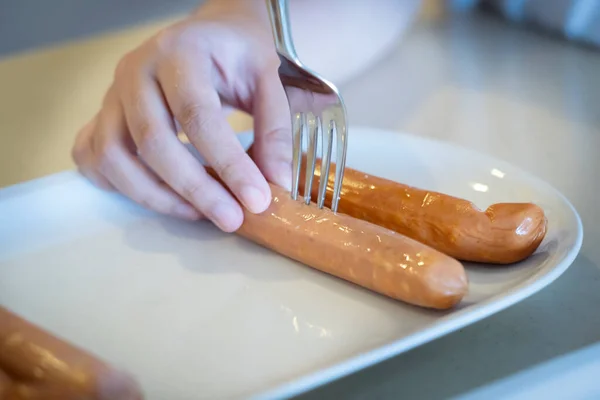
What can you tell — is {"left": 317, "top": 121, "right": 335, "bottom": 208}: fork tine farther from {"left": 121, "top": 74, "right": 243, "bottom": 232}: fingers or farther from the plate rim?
the plate rim

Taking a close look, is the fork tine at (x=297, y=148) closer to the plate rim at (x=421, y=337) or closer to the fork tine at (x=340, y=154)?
the fork tine at (x=340, y=154)

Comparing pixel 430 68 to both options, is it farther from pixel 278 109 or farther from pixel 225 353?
pixel 225 353

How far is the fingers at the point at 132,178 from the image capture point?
3.59ft

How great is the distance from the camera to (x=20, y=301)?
3.10 ft

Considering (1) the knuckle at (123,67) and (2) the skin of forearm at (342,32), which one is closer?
(1) the knuckle at (123,67)

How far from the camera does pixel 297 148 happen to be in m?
1.00

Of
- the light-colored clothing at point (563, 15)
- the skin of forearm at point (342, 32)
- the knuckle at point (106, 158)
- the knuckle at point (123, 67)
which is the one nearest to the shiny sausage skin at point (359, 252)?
the knuckle at point (106, 158)

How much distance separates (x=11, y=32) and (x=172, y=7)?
704 millimetres

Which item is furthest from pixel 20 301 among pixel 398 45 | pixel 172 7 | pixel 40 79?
pixel 172 7

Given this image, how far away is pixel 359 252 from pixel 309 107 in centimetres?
25

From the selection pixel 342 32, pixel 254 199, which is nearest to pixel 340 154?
pixel 254 199

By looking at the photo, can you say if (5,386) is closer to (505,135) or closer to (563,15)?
(505,135)

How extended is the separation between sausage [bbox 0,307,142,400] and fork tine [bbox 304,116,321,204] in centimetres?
43

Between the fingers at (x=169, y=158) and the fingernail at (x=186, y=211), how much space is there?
33mm
